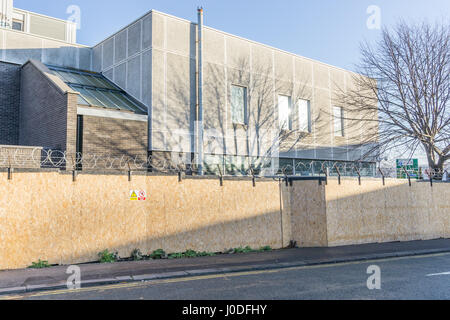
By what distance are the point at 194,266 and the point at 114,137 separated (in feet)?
27.8

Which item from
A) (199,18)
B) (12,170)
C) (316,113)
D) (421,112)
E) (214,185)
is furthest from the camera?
(316,113)

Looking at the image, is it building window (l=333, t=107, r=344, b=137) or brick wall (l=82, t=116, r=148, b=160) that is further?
building window (l=333, t=107, r=344, b=137)

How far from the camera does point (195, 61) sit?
19000 mm

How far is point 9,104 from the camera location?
62.0 ft

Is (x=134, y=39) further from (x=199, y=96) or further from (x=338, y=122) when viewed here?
(x=338, y=122)

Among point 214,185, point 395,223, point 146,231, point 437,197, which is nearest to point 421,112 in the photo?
point 437,197

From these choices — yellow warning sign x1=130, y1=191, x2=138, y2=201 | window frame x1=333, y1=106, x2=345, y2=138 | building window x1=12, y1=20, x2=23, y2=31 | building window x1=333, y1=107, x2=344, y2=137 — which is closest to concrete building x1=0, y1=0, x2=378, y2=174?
window frame x1=333, y1=106, x2=345, y2=138

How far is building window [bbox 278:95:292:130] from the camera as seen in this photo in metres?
22.5

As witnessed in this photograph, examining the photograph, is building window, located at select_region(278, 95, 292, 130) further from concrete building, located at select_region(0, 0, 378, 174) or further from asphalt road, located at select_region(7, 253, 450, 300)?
asphalt road, located at select_region(7, 253, 450, 300)

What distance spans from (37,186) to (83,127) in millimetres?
6295

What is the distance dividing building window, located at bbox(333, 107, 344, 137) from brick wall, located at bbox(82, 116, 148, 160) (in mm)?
13432

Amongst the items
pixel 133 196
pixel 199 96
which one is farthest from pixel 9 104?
pixel 133 196

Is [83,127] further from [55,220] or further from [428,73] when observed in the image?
[428,73]

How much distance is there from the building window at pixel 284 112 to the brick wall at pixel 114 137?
Answer: 28.7ft
